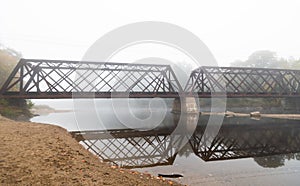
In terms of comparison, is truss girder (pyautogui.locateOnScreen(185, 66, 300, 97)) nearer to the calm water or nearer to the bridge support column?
the bridge support column

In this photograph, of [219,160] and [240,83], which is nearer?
[219,160]

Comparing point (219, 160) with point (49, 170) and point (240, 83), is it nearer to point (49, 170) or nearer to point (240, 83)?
point (49, 170)

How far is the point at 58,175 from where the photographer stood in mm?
4793

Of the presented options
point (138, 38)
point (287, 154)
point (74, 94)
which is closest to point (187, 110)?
point (138, 38)

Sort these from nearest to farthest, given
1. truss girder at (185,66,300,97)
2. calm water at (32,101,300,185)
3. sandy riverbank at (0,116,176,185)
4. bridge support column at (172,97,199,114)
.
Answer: sandy riverbank at (0,116,176,185), calm water at (32,101,300,185), truss girder at (185,66,300,97), bridge support column at (172,97,199,114)

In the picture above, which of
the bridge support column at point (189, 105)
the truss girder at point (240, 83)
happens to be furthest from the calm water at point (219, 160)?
the bridge support column at point (189, 105)

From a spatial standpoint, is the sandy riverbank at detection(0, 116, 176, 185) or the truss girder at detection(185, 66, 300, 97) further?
the truss girder at detection(185, 66, 300, 97)

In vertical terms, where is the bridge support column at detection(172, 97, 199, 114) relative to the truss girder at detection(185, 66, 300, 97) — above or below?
below

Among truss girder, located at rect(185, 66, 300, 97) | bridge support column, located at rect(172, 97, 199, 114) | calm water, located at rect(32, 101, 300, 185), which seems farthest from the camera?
bridge support column, located at rect(172, 97, 199, 114)

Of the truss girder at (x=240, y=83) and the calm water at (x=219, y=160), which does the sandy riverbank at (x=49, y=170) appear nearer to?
the calm water at (x=219, y=160)

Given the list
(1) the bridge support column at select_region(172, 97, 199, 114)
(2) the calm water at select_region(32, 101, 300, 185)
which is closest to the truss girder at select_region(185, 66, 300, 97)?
(1) the bridge support column at select_region(172, 97, 199, 114)

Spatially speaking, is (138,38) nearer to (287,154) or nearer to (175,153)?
(175,153)

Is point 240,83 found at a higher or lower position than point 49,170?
higher

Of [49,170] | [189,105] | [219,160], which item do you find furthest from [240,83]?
[49,170]
